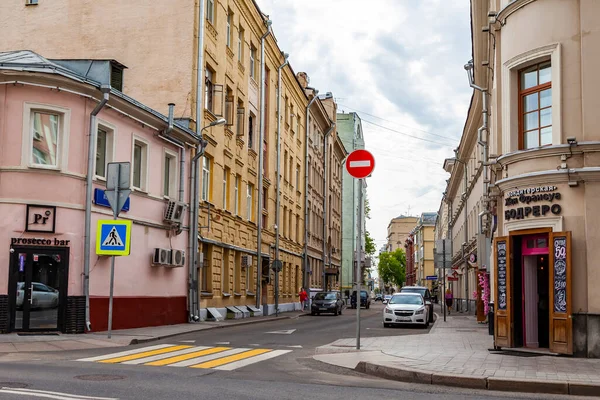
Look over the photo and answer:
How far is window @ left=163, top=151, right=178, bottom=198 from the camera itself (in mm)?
24641

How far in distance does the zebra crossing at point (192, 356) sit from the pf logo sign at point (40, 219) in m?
4.40

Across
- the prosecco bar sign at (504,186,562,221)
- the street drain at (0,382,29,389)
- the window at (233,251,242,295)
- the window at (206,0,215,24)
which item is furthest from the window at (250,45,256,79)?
the street drain at (0,382,29,389)

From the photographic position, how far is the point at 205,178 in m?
28.8

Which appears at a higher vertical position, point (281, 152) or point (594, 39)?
point (281, 152)

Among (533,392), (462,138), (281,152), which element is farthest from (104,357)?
(462,138)

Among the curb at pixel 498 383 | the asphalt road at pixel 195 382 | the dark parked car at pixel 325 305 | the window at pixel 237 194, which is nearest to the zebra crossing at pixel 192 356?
the asphalt road at pixel 195 382

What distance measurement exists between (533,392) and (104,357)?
7.28m

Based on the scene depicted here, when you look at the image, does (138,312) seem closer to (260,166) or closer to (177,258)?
(177,258)

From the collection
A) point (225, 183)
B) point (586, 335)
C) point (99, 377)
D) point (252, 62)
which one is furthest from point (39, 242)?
point (252, 62)

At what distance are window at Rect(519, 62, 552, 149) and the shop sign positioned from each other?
11.2 m

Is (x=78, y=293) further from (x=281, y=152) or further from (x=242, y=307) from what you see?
(x=281, y=152)

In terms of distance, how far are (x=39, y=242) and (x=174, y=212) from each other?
624 cm

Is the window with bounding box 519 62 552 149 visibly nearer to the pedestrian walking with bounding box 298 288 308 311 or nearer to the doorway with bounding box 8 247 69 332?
the doorway with bounding box 8 247 69 332

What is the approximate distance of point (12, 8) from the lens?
28.8 m
